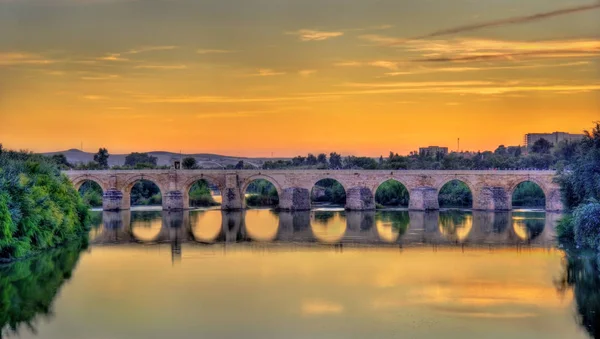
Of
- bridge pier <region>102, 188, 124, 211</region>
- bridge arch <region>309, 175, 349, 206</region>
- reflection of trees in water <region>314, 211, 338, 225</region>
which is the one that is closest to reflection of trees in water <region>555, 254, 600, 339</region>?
reflection of trees in water <region>314, 211, 338, 225</region>

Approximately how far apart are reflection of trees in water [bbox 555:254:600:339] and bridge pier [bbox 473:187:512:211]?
19494mm

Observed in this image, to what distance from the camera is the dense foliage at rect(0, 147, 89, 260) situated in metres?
25.9

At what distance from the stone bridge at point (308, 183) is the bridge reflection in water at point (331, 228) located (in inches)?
40.9

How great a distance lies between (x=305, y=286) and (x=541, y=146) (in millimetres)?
61556

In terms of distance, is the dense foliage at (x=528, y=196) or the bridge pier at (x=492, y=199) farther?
the dense foliage at (x=528, y=196)

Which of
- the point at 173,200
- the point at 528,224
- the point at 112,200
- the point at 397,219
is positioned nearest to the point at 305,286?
the point at 528,224

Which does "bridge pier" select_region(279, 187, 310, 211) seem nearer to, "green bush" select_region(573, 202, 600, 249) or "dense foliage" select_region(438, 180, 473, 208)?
"dense foliage" select_region(438, 180, 473, 208)

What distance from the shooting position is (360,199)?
48906mm

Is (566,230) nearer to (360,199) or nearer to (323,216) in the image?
(323,216)

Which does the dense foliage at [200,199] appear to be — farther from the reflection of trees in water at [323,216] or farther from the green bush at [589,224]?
the green bush at [589,224]

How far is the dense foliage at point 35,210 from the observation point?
25.9 meters

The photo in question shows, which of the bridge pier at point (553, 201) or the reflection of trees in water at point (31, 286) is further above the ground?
the bridge pier at point (553, 201)

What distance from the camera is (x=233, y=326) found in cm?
1838

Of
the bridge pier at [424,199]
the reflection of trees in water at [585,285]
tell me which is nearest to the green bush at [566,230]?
the reflection of trees in water at [585,285]
